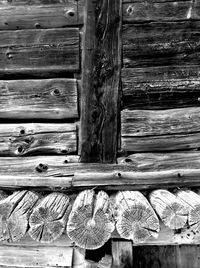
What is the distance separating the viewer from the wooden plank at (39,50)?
89.7 inches

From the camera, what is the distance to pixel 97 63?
7.38ft

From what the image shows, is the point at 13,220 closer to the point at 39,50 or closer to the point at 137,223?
the point at 137,223

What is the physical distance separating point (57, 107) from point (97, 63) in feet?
1.35

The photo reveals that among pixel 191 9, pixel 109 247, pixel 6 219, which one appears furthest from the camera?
pixel 109 247

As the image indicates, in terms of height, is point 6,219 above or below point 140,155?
below

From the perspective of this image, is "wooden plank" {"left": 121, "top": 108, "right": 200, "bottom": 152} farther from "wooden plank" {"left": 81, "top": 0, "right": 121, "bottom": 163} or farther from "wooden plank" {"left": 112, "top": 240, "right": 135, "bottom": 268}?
"wooden plank" {"left": 112, "top": 240, "right": 135, "bottom": 268}

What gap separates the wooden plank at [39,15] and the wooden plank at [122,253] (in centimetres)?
152

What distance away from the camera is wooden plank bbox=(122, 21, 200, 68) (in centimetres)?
223

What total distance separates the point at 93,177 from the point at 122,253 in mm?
542

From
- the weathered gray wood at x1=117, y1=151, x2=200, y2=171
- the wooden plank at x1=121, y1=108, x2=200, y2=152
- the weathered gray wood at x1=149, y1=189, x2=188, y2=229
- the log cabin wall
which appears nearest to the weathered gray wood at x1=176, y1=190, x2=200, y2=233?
the weathered gray wood at x1=149, y1=189, x2=188, y2=229

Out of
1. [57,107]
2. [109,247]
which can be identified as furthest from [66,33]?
[109,247]

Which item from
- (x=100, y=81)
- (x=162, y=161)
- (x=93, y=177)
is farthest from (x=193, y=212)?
(x=100, y=81)

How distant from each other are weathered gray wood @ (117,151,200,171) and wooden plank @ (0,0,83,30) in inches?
39.7

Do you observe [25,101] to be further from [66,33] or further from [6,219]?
[6,219]
